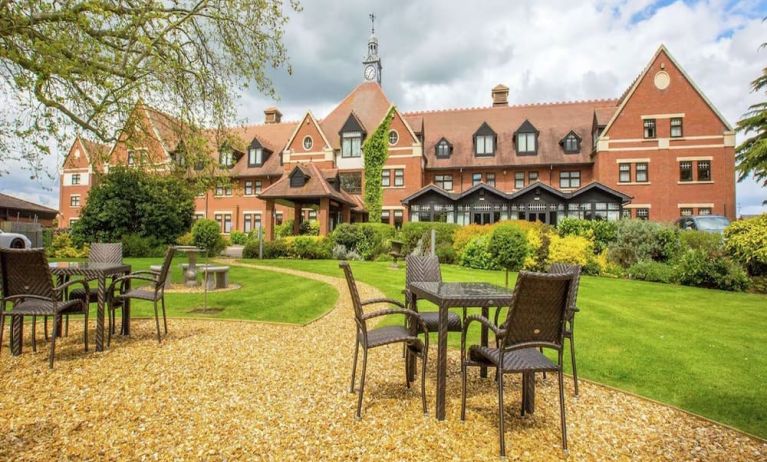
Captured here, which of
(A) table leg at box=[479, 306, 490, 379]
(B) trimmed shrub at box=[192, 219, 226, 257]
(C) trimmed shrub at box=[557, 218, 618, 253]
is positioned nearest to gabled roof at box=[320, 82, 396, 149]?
(B) trimmed shrub at box=[192, 219, 226, 257]

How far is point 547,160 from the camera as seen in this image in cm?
2973

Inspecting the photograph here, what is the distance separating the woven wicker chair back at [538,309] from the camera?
335 cm

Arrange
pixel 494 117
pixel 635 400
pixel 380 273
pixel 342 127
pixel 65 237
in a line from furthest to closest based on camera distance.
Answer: pixel 494 117 → pixel 342 127 → pixel 65 237 → pixel 380 273 → pixel 635 400

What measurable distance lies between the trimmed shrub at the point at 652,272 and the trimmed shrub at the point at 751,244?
1893 mm

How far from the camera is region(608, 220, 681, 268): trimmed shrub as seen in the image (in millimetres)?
15914

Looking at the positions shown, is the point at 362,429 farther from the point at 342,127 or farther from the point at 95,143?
the point at 342,127

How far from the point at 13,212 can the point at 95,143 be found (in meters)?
44.3

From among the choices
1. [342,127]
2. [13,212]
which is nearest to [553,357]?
[342,127]

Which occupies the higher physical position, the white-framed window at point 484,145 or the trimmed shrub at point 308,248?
the white-framed window at point 484,145

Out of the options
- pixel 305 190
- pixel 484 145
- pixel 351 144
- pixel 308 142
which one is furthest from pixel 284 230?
pixel 484 145

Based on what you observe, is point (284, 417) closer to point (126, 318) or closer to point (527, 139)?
point (126, 318)

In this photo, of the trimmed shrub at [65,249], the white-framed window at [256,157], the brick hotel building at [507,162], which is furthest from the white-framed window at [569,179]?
the trimmed shrub at [65,249]

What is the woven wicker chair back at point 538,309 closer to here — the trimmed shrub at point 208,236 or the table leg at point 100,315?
the table leg at point 100,315

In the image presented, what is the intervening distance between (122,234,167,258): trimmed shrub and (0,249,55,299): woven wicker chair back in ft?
60.6
